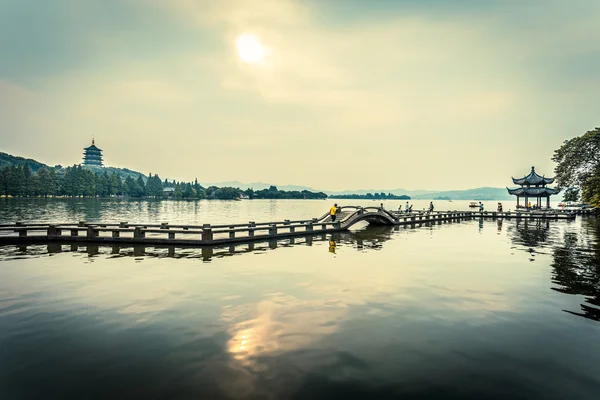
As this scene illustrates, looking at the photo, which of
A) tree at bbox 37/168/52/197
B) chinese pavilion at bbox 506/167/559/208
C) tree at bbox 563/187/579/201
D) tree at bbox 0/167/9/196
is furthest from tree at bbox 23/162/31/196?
tree at bbox 563/187/579/201

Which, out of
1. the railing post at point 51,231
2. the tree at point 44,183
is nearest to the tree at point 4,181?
the tree at point 44,183

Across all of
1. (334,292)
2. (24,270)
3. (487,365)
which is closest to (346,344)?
(487,365)

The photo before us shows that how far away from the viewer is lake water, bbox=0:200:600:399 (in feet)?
19.5

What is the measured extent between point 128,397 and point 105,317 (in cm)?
425

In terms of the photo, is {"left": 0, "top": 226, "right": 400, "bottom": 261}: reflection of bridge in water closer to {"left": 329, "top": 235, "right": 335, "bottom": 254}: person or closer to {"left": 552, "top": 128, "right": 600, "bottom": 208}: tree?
{"left": 329, "top": 235, "right": 335, "bottom": 254}: person

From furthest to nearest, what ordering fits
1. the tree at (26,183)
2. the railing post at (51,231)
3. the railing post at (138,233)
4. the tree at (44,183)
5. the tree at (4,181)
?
the tree at (44,183), the tree at (26,183), the tree at (4,181), the railing post at (51,231), the railing post at (138,233)

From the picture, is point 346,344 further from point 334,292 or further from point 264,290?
point 264,290

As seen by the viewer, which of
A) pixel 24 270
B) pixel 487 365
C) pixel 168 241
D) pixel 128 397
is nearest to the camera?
pixel 128 397

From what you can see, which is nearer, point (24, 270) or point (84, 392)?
point (84, 392)

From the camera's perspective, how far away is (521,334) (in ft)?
27.5

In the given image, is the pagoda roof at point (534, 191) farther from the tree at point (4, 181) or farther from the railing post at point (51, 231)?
the tree at point (4, 181)

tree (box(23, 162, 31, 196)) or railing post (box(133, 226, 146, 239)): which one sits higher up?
tree (box(23, 162, 31, 196))

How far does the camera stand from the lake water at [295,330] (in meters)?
5.96

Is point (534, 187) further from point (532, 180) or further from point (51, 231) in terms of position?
point (51, 231)
